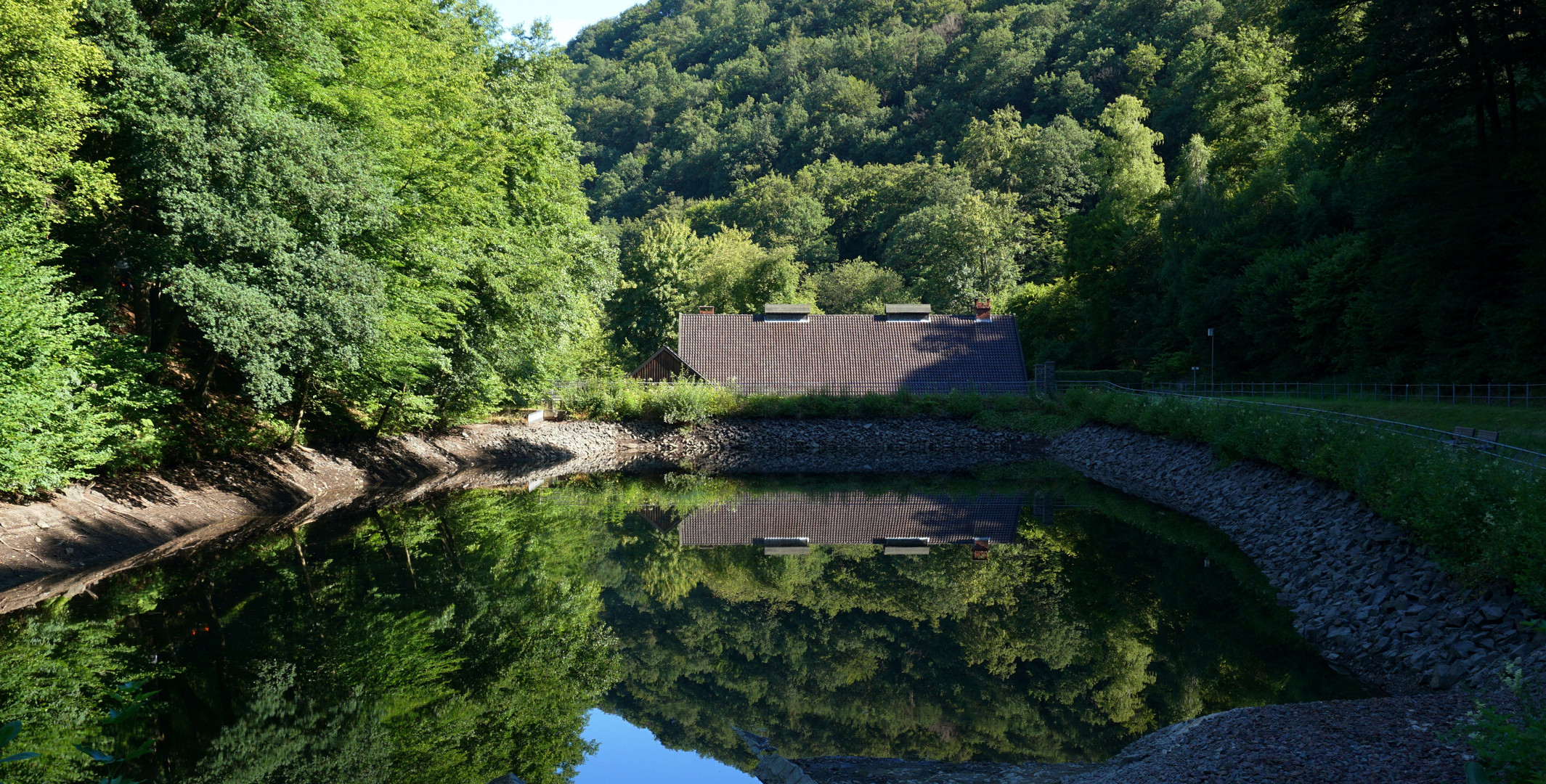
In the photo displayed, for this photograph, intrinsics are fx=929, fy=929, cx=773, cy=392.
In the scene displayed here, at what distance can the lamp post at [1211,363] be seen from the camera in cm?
3753

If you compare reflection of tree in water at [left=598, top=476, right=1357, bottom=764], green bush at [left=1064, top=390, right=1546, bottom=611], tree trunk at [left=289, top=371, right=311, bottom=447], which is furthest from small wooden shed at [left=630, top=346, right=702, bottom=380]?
green bush at [left=1064, top=390, right=1546, bottom=611]

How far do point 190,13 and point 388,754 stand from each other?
50.0 ft

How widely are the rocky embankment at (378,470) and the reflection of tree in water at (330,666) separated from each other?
1.67 metres

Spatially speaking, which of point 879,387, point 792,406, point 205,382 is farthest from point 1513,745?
point 879,387

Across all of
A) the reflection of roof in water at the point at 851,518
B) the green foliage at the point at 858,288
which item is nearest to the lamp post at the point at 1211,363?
the reflection of roof in water at the point at 851,518

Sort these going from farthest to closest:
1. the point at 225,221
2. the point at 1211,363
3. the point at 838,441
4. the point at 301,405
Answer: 1. the point at 1211,363
2. the point at 838,441
3. the point at 301,405
4. the point at 225,221

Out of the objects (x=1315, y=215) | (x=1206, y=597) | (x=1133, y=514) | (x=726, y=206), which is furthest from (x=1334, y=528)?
(x=726, y=206)

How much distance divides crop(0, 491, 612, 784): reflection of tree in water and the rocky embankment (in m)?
1.67

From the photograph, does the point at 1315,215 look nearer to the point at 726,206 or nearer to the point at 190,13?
the point at 190,13

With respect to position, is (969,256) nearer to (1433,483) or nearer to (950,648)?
(1433,483)

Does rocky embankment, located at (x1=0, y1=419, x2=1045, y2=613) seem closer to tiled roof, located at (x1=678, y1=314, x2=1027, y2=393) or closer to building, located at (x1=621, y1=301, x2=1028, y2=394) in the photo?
building, located at (x1=621, y1=301, x2=1028, y2=394)

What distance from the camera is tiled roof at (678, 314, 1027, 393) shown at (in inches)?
1591

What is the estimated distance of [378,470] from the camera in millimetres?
26516

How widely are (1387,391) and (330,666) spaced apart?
2941cm
